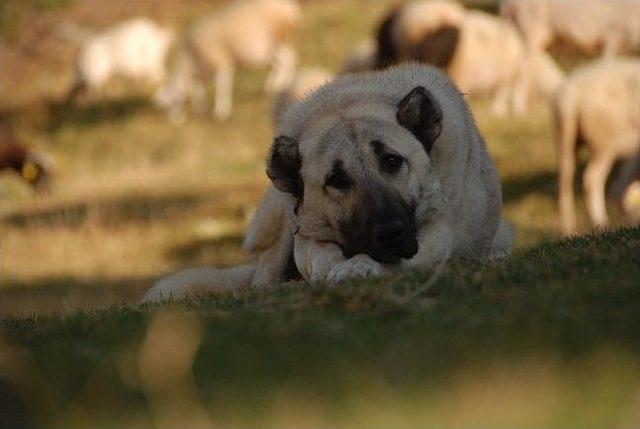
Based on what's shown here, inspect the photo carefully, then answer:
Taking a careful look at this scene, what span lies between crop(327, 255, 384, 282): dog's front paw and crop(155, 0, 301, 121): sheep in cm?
2396

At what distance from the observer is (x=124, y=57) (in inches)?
1421

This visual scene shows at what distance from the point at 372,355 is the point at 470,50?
19.6m

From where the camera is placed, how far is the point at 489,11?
113ft

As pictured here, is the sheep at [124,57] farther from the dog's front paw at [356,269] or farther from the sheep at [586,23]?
the dog's front paw at [356,269]

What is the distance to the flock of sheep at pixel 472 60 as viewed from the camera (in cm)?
1609

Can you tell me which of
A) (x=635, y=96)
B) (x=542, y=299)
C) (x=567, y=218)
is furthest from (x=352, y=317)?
(x=567, y=218)

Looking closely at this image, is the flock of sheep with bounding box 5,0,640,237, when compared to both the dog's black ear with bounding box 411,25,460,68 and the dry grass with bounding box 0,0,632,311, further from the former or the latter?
the dry grass with bounding box 0,0,632,311

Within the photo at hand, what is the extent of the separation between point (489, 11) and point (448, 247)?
27.6 m

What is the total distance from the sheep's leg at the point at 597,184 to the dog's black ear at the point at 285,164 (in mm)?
9190

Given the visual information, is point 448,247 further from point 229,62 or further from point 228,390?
point 229,62

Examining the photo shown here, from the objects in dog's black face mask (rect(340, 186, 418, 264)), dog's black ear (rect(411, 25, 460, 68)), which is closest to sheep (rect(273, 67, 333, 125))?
dog's black ear (rect(411, 25, 460, 68))

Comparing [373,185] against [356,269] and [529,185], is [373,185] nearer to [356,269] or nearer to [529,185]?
[356,269]

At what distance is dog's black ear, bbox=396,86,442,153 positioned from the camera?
7.76 metres

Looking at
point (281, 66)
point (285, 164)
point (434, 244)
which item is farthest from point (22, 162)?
point (434, 244)
